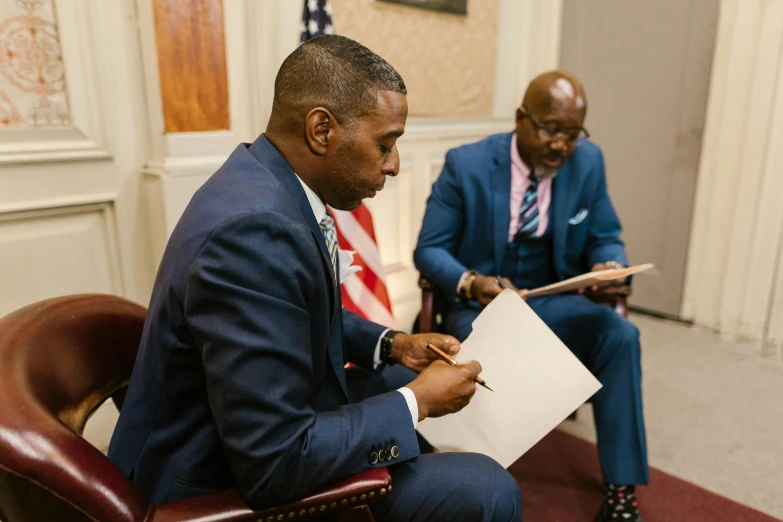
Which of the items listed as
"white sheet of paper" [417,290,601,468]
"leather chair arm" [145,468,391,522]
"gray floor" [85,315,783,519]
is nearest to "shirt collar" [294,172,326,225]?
"leather chair arm" [145,468,391,522]

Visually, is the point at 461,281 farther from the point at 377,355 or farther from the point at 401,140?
the point at 401,140

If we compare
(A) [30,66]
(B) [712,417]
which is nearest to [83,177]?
(A) [30,66]

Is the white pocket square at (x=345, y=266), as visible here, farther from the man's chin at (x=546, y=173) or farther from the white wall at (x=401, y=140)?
the man's chin at (x=546, y=173)

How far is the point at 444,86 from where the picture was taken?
2.91 metres

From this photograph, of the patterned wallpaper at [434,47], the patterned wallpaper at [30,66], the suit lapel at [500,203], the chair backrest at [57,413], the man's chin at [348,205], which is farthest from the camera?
the patterned wallpaper at [434,47]

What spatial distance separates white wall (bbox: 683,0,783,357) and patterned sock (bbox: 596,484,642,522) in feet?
5.87

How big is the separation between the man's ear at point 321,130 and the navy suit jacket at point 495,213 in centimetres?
100

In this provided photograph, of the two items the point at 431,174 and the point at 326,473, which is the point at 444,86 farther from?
the point at 326,473

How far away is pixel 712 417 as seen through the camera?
7.54 ft

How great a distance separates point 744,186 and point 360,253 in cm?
202

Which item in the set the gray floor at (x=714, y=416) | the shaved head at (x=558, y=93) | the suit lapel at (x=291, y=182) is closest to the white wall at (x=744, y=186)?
the gray floor at (x=714, y=416)

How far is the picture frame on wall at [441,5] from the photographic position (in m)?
2.63

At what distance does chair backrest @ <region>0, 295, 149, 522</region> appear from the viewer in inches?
29.3

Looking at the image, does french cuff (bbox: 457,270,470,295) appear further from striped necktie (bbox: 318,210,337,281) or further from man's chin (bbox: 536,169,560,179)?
striped necktie (bbox: 318,210,337,281)
